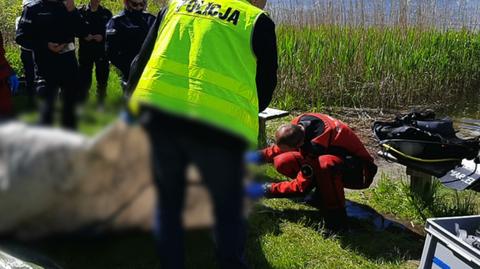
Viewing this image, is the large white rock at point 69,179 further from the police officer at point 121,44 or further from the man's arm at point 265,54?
the police officer at point 121,44

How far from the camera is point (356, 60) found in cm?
675

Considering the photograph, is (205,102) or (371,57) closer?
(205,102)

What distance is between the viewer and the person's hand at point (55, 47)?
1.10m

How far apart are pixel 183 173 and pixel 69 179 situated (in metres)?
0.09

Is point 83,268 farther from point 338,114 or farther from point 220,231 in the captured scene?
point 338,114

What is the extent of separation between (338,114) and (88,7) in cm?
291

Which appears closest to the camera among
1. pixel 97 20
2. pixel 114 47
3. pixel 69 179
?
pixel 69 179

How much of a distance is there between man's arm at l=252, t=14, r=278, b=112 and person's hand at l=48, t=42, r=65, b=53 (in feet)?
1.72

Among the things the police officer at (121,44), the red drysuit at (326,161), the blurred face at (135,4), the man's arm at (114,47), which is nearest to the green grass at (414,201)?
the red drysuit at (326,161)

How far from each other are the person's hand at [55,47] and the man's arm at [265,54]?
53cm

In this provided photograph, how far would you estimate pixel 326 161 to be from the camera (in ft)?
11.4

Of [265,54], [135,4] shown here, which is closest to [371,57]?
[135,4]

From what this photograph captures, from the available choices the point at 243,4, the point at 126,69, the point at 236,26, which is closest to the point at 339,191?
the point at 126,69

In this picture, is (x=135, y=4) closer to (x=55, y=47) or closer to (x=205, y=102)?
(x=55, y=47)
